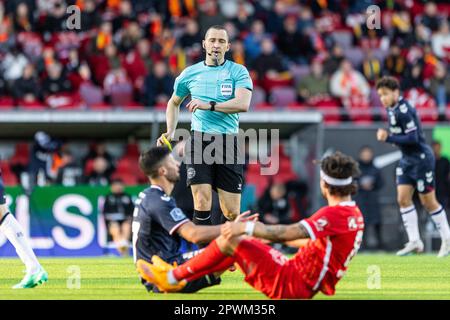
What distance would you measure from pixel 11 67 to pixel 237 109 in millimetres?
10616

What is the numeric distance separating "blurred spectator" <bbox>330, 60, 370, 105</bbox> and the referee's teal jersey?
406 inches

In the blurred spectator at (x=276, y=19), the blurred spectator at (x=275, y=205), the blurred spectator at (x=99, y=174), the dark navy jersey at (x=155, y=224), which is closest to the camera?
the dark navy jersey at (x=155, y=224)

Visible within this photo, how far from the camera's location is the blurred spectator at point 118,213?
58.4 ft

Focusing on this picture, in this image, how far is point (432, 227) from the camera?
1997 centimetres

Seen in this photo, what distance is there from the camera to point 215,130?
1184 centimetres

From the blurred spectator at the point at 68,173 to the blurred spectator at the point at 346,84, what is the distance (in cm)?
570

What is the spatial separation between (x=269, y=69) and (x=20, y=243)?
12690mm

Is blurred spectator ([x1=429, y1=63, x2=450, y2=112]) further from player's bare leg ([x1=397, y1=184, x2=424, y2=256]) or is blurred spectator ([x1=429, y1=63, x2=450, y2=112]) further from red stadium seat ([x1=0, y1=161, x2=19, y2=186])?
red stadium seat ([x1=0, y1=161, x2=19, y2=186])

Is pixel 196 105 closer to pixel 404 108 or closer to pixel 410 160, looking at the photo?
pixel 404 108

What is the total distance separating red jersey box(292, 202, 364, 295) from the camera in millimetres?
8242

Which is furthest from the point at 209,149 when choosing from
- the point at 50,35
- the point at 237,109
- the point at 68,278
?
the point at 50,35

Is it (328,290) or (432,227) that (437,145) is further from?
(328,290)

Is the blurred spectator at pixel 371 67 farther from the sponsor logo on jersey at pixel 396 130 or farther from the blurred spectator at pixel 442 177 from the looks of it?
the sponsor logo on jersey at pixel 396 130

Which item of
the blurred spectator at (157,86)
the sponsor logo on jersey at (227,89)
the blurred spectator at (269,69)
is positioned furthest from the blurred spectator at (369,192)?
the sponsor logo on jersey at (227,89)
